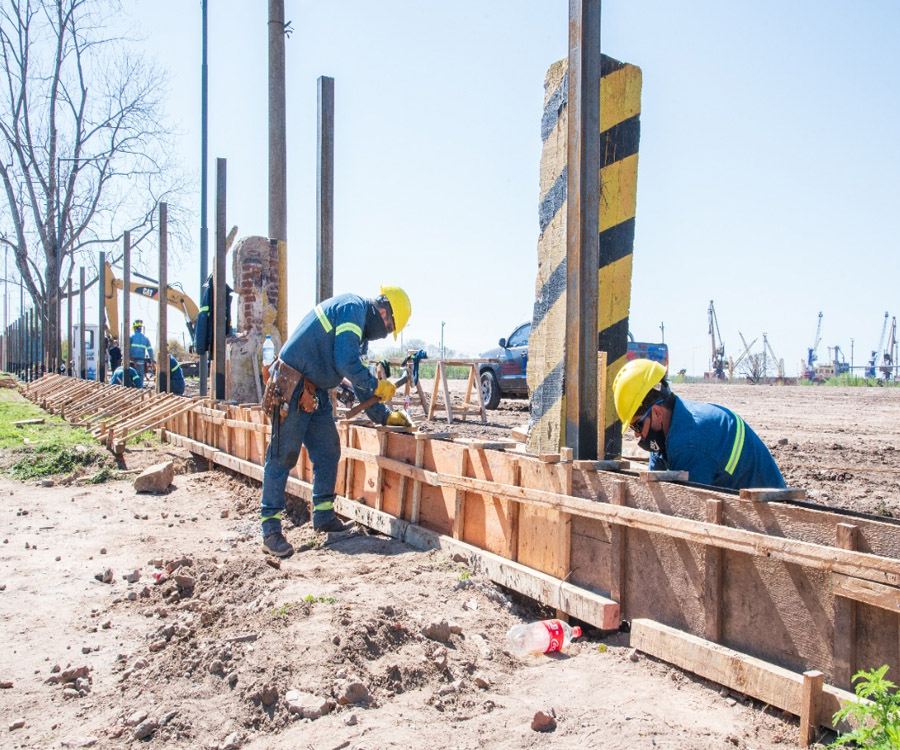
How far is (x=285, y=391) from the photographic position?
539 cm

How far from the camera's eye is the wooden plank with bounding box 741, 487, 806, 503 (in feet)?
9.35

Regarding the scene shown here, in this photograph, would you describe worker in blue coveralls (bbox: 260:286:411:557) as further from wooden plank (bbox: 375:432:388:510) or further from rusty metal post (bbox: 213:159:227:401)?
rusty metal post (bbox: 213:159:227:401)

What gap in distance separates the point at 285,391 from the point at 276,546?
42.1 inches

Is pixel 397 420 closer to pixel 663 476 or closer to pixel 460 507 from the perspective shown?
pixel 460 507

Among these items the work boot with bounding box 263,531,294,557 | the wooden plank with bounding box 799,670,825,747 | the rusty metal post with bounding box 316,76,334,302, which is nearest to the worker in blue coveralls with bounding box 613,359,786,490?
the wooden plank with bounding box 799,670,825,747

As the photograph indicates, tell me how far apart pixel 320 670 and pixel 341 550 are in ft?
6.98

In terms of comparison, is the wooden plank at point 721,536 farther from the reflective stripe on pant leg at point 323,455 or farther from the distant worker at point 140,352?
the distant worker at point 140,352

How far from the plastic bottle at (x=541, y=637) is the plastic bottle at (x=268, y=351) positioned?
6.95 m

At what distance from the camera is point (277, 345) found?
1043cm

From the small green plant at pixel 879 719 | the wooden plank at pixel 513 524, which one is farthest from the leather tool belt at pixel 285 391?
the small green plant at pixel 879 719

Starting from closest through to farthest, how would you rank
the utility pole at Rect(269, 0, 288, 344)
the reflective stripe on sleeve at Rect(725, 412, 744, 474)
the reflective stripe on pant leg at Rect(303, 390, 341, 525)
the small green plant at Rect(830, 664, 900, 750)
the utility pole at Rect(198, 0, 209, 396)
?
the small green plant at Rect(830, 664, 900, 750), the reflective stripe on sleeve at Rect(725, 412, 744, 474), the reflective stripe on pant leg at Rect(303, 390, 341, 525), the utility pole at Rect(269, 0, 288, 344), the utility pole at Rect(198, 0, 209, 396)

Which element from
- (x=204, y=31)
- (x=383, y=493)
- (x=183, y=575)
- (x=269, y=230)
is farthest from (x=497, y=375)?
(x=183, y=575)

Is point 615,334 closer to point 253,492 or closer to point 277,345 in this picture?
point 253,492

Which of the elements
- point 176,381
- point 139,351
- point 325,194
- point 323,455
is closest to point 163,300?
Answer: point 176,381
